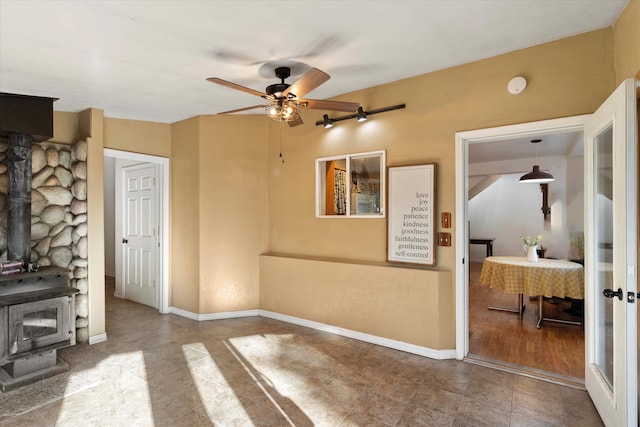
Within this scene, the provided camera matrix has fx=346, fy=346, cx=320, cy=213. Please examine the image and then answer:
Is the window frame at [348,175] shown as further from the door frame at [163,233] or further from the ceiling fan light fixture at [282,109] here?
the door frame at [163,233]

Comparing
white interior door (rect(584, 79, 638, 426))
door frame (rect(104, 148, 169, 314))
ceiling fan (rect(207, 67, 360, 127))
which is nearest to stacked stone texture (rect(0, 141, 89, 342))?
door frame (rect(104, 148, 169, 314))

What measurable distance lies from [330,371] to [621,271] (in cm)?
217

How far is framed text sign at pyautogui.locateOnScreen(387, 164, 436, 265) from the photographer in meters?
3.28

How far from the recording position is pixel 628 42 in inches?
87.0

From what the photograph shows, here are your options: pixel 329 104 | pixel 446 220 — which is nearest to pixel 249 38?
pixel 329 104

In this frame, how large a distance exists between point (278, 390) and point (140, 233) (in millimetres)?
3608

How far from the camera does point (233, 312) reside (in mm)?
4527

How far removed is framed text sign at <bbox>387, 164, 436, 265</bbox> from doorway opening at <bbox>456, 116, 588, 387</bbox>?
26 centimetres

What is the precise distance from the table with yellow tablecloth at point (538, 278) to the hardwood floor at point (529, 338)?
334 millimetres

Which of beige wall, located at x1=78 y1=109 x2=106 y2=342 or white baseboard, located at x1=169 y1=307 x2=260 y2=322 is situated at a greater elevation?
beige wall, located at x1=78 y1=109 x2=106 y2=342

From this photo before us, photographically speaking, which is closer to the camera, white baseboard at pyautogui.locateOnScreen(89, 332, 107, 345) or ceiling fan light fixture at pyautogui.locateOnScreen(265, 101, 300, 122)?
ceiling fan light fixture at pyautogui.locateOnScreen(265, 101, 300, 122)

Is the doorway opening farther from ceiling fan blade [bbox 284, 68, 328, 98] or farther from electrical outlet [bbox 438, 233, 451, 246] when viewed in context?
ceiling fan blade [bbox 284, 68, 328, 98]

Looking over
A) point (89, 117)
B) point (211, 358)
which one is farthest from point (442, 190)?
point (89, 117)

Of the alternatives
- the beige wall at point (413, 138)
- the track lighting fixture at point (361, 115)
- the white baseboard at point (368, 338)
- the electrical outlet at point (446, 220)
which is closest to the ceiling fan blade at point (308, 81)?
the track lighting fixture at point (361, 115)
